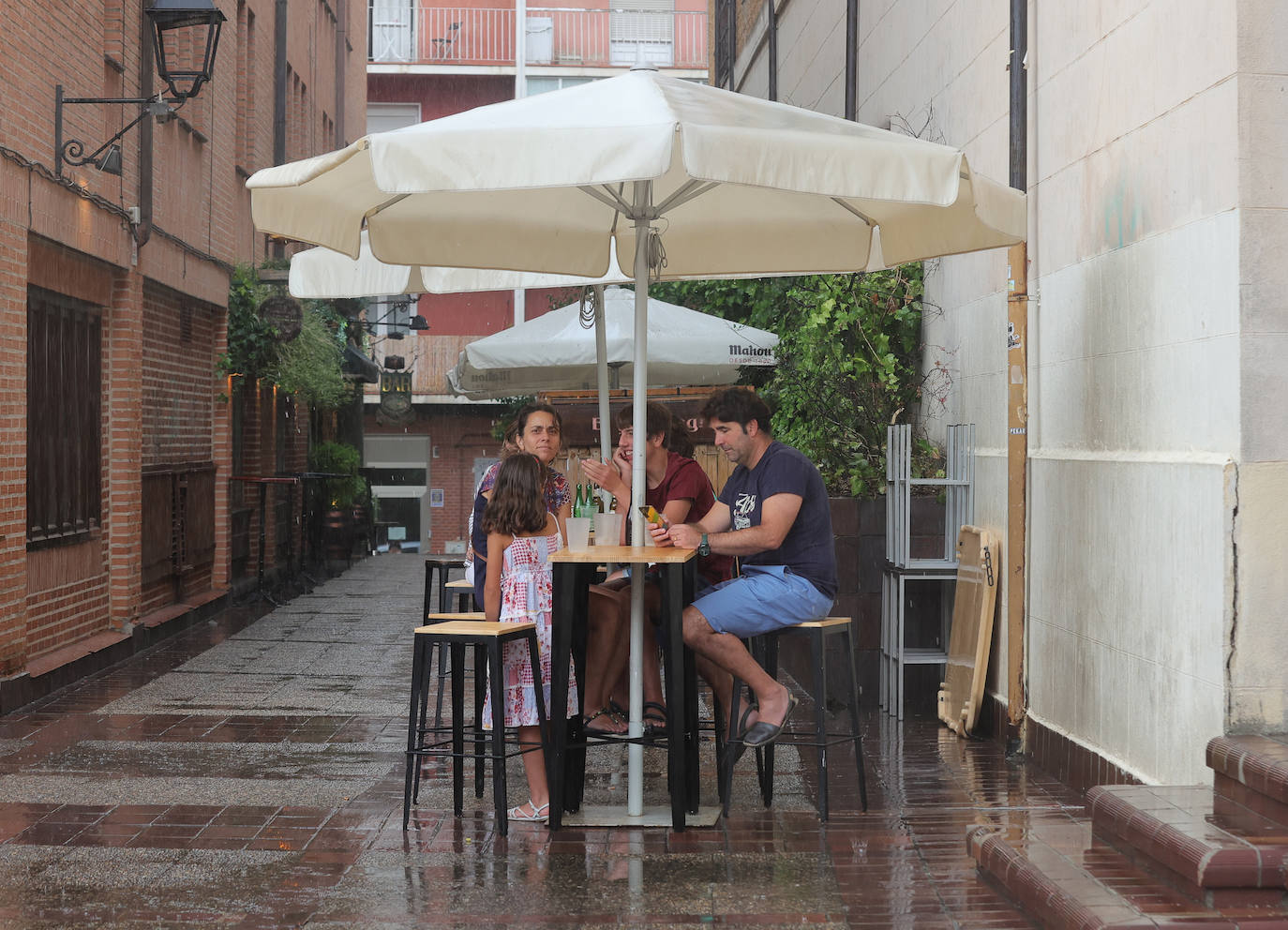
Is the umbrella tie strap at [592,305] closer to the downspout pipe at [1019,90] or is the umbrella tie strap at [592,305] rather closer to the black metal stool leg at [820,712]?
the downspout pipe at [1019,90]

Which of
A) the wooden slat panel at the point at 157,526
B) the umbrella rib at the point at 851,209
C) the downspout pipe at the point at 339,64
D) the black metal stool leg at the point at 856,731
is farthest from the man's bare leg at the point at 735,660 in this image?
the downspout pipe at the point at 339,64

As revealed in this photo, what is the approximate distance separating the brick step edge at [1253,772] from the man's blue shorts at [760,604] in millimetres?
1657

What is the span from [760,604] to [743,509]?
0.44 m

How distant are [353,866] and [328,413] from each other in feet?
56.6

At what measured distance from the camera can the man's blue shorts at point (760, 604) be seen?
5734 millimetres

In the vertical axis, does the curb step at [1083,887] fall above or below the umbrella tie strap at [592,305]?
below

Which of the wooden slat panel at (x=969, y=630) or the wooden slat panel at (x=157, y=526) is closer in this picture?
the wooden slat panel at (x=969, y=630)

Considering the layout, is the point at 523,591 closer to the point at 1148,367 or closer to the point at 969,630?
the point at 1148,367

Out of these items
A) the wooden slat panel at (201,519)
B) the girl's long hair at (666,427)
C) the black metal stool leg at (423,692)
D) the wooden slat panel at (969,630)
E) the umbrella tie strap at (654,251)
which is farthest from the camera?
the wooden slat panel at (201,519)

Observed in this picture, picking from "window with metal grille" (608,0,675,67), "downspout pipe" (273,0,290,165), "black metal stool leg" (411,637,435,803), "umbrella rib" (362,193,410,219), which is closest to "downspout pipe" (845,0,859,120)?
"umbrella rib" (362,193,410,219)

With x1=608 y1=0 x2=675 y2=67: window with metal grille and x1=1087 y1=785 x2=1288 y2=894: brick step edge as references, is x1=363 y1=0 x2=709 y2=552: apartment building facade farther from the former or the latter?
x1=1087 y1=785 x2=1288 y2=894: brick step edge

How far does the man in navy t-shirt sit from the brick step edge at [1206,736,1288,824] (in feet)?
5.33

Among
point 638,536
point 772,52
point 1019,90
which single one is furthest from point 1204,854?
point 772,52

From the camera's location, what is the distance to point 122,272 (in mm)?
10570
